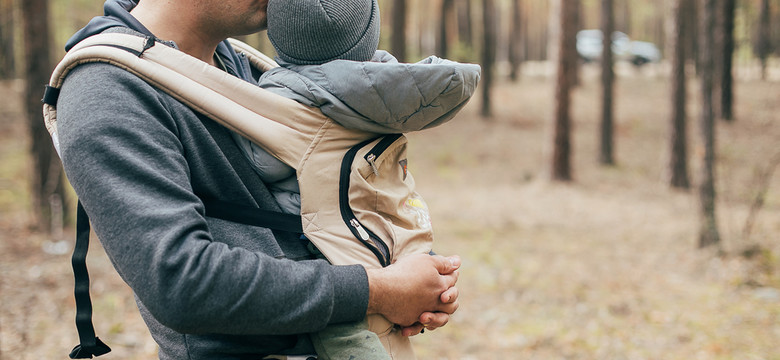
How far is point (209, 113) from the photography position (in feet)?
4.33

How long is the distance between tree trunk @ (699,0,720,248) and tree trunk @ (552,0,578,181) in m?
4.29

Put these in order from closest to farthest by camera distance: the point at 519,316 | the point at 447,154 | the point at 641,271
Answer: the point at 519,316, the point at 641,271, the point at 447,154

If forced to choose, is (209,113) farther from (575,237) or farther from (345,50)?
(575,237)

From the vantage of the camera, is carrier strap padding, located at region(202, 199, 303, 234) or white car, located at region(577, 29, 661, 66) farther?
white car, located at region(577, 29, 661, 66)

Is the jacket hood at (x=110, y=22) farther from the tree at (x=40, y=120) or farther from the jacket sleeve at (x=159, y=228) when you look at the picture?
the tree at (x=40, y=120)

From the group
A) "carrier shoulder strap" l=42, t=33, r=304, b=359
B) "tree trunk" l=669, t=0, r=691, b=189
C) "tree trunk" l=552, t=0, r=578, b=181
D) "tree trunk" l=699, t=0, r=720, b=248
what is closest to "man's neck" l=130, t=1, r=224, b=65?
"carrier shoulder strap" l=42, t=33, r=304, b=359

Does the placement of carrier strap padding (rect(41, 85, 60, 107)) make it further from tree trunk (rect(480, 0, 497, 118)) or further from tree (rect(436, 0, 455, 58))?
tree (rect(436, 0, 455, 58))

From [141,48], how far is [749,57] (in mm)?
16790

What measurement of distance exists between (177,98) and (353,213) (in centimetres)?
48

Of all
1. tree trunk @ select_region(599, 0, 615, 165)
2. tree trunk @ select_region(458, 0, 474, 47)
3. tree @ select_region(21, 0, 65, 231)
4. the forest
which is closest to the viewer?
the forest

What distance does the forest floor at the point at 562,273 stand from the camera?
5.09 meters

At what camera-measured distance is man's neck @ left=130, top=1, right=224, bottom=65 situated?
1526 millimetres

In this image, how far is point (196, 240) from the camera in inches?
45.2

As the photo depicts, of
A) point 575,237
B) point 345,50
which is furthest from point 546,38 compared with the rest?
point 345,50
